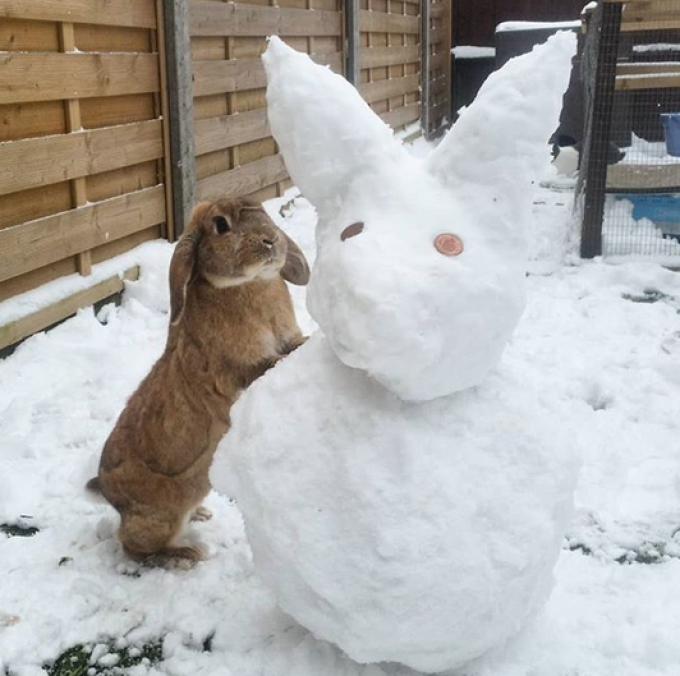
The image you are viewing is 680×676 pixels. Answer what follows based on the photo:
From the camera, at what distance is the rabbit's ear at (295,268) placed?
2580 mm

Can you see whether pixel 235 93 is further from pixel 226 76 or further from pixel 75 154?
pixel 75 154

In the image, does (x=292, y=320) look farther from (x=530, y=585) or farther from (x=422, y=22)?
(x=422, y=22)

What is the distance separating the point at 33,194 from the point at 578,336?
2.84m

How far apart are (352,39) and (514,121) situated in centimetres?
763

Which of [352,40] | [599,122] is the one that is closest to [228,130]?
[599,122]

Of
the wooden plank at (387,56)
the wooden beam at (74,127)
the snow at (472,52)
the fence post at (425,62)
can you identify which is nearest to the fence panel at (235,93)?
the wooden beam at (74,127)

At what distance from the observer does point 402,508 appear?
6.05 feet

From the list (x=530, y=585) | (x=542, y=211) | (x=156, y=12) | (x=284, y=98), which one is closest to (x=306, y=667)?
(x=530, y=585)

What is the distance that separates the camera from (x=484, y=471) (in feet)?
6.25

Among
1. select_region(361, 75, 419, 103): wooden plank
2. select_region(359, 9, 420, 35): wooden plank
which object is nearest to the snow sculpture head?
select_region(361, 75, 419, 103): wooden plank

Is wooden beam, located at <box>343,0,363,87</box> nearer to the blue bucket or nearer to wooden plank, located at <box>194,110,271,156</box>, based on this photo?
wooden plank, located at <box>194,110,271,156</box>

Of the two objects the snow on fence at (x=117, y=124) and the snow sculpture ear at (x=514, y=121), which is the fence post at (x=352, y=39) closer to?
the snow on fence at (x=117, y=124)

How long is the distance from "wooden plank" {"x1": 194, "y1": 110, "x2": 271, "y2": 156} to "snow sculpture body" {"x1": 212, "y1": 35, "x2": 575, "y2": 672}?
13.0 feet

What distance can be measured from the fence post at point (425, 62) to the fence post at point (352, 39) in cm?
380
